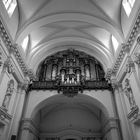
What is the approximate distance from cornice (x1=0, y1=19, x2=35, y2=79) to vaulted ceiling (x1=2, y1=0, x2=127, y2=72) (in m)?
0.75

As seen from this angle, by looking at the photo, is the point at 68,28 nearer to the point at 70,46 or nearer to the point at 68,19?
the point at 68,19

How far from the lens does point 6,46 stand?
8.31 metres

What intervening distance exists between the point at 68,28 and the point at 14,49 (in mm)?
5361

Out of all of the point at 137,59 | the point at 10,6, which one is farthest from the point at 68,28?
the point at 137,59

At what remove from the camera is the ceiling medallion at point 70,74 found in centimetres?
1120

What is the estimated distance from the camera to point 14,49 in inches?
350

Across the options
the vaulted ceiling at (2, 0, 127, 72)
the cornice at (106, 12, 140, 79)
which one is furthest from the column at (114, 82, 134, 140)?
the vaulted ceiling at (2, 0, 127, 72)

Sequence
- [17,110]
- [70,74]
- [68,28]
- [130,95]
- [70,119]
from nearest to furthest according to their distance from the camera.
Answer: [130,95]
[17,110]
[70,74]
[68,28]
[70,119]

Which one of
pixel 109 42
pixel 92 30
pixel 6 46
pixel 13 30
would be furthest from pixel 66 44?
pixel 6 46

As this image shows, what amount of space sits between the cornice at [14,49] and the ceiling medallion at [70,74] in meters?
1.06

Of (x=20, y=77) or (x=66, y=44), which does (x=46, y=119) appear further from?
(x=66, y=44)

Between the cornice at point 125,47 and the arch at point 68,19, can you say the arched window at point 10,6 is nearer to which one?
the arch at point 68,19

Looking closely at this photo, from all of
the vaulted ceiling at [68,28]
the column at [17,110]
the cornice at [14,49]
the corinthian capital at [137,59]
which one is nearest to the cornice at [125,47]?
the vaulted ceiling at [68,28]

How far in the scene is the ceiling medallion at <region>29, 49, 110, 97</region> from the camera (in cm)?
1120
